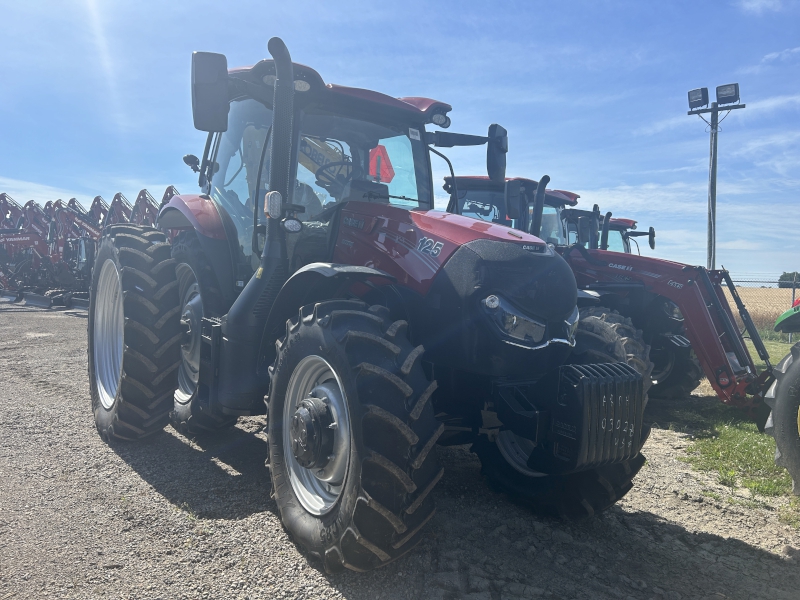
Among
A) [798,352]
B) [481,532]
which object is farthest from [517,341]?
[798,352]

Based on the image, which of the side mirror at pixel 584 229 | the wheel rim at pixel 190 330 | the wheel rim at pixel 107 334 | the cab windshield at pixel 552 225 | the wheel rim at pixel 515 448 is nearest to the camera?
the wheel rim at pixel 515 448

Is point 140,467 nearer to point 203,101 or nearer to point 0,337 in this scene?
point 203,101

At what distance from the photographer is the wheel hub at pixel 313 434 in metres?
2.81

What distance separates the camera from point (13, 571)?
106 inches

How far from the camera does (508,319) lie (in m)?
2.95

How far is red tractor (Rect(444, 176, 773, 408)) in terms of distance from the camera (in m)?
6.57

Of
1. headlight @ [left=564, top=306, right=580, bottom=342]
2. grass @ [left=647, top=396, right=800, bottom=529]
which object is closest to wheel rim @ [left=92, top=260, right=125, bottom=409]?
headlight @ [left=564, top=306, right=580, bottom=342]

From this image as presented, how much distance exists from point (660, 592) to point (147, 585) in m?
2.28

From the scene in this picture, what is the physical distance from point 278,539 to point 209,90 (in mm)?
2457

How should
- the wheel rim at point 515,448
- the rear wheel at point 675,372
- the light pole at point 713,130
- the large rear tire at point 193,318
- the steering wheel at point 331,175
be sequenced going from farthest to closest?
the light pole at point 713,130
the rear wheel at point 675,372
the large rear tire at point 193,318
the steering wheel at point 331,175
the wheel rim at point 515,448

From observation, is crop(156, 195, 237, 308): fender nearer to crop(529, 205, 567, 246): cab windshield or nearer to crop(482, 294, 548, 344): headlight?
crop(482, 294, 548, 344): headlight

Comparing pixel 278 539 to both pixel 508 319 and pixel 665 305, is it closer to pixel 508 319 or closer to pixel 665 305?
pixel 508 319

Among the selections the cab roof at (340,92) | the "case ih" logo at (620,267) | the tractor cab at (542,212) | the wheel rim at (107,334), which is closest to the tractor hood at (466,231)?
the cab roof at (340,92)

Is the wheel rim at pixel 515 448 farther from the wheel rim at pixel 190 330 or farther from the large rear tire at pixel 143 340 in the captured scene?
the large rear tire at pixel 143 340
